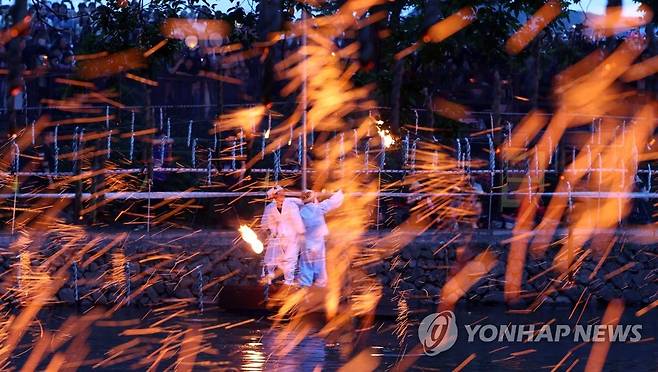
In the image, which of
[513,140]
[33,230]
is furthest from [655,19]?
[33,230]

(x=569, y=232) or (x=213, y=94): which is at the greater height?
(x=213, y=94)

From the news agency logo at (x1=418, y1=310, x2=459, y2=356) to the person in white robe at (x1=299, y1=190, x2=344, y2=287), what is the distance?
6.07ft

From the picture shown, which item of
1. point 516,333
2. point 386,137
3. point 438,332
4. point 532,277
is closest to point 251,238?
point 438,332

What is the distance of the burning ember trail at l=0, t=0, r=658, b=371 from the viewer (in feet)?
56.7

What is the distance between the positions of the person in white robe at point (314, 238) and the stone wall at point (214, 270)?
112 centimetres

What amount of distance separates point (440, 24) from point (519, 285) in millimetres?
4722

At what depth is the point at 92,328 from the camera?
17656mm

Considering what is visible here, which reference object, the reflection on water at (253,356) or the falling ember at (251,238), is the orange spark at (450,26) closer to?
the falling ember at (251,238)

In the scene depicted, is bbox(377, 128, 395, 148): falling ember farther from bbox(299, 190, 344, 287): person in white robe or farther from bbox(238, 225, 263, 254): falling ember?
bbox(238, 225, 263, 254): falling ember

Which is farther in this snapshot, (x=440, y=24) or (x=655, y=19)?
(x=655, y=19)

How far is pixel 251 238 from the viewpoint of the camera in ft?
67.2

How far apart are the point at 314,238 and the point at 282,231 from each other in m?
0.57

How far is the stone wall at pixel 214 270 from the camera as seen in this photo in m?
21.1

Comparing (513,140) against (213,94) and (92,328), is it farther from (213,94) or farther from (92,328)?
(92,328)
